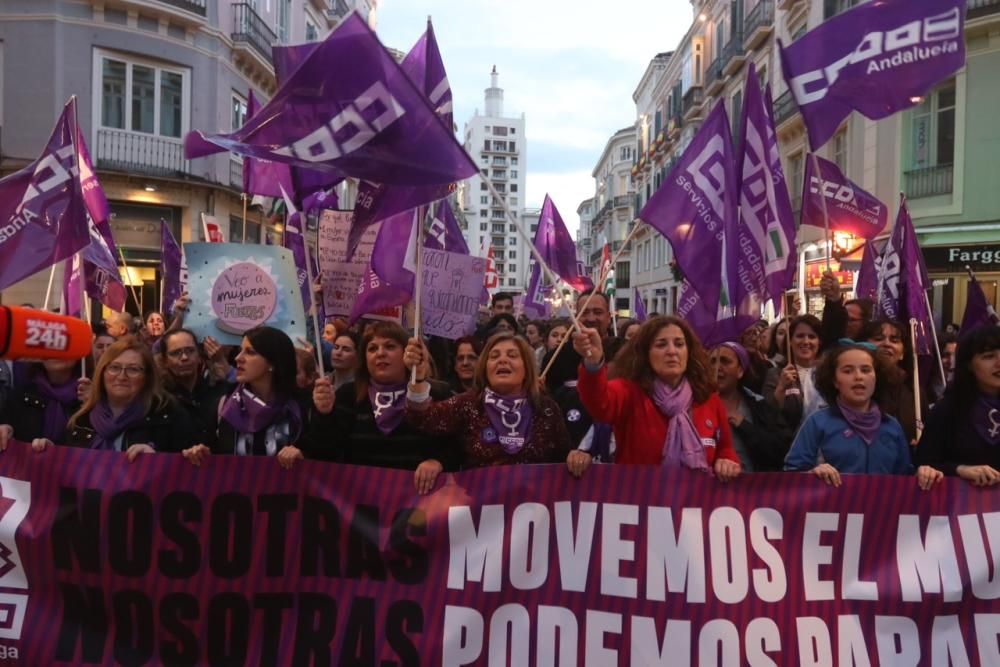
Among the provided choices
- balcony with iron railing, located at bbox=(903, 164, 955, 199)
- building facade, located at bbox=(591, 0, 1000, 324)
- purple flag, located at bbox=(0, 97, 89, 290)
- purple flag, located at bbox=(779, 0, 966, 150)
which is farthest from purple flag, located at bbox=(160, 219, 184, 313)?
balcony with iron railing, located at bbox=(903, 164, 955, 199)

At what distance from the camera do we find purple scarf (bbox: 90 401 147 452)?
13.1ft

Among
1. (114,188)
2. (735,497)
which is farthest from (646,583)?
(114,188)

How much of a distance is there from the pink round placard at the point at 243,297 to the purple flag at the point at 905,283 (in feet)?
16.7

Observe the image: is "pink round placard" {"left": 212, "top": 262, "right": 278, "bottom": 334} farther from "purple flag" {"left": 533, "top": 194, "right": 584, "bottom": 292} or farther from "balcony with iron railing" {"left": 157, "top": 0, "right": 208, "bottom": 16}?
"balcony with iron railing" {"left": 157, "top": 0, "right": 208, "bottom": 16}

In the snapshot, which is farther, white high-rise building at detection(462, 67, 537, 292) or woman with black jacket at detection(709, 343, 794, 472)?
white high-rise building at detection(462, 67, 537, 292)

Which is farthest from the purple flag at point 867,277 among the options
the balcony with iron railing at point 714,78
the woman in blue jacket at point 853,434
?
the balcony with iron railing at point 714,78

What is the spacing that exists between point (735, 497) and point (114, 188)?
61.3 feet

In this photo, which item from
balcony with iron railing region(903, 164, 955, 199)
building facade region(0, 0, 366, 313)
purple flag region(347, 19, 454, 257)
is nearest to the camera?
purple flag region(347, 19, 454, 257)

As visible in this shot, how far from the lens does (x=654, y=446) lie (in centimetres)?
369

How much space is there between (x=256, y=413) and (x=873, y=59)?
178 inches

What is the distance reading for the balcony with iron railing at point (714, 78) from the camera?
103ft

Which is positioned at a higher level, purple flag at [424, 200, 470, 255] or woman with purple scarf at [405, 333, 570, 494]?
purple flag at [424, 200, 470, 255]

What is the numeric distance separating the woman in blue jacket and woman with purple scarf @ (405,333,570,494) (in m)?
1.15

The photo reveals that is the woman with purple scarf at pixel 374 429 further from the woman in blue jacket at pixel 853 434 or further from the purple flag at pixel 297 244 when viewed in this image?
the purple flag at pixel 297 244
